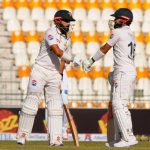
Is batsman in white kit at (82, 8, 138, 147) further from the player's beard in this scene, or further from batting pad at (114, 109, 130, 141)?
the player's beard

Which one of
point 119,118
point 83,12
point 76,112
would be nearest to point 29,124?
point 119,118

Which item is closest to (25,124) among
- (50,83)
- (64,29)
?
(50,83)

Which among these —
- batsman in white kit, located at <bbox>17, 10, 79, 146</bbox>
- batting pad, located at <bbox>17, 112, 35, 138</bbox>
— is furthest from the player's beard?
batting pad, located at <bbox>17, 112, 35, 138</bbox>

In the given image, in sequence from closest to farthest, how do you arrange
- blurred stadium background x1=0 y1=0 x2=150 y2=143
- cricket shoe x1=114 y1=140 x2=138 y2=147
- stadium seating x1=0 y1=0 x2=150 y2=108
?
cricket shoe x1=114 y1=140 x2=138 y2=147 < blurred stadium background x1=0 y1=0 x2=150 y2=143 < stadium seating x1=0 y1=0 x2=150 y2=108

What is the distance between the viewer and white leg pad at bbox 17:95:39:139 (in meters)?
9.96

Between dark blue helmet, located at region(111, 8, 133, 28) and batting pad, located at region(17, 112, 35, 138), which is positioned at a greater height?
dark blue helmet, located at region(111, 8, 133, 28)

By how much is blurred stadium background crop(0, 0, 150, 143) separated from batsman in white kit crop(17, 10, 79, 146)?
5814 mm

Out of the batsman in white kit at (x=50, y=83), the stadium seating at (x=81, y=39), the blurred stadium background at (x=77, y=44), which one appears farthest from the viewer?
the stadium seating at (x=81, y=39)

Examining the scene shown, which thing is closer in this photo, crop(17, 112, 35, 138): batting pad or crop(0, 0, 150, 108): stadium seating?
crop(17, 112, 35, 138): batting pad

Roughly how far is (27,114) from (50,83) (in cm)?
56

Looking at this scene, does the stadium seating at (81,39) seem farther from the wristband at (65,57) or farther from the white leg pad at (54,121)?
the wristband at (65,57)

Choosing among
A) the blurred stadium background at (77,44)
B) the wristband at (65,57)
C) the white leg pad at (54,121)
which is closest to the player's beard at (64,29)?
the wristband at (65,57)

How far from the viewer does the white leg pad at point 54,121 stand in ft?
33.0

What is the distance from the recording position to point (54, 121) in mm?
10070
